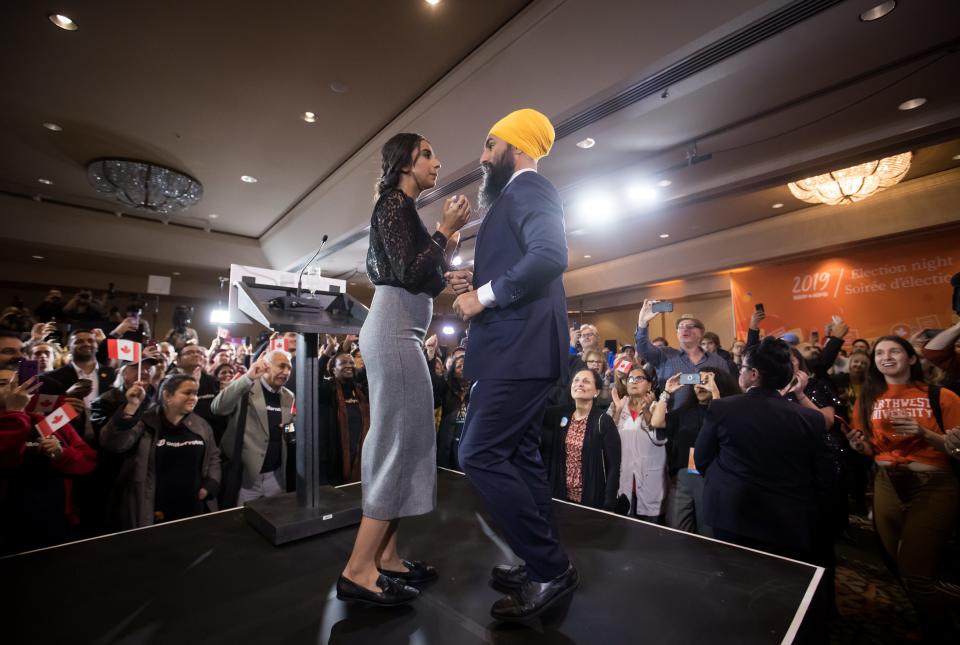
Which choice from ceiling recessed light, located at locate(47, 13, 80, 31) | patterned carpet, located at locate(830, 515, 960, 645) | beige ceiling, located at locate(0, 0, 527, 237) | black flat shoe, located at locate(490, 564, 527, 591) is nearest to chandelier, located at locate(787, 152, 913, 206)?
patterned carpet, located at locate(830, 515, 960, 645)

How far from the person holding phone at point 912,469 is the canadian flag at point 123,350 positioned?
14.0 feet

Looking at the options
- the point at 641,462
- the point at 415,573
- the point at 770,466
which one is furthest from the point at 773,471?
the point at 415,573

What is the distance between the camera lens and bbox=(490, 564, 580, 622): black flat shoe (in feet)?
3.76

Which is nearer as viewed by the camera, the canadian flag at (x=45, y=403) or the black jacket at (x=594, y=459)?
the canadian flag at (x=45, y=403)

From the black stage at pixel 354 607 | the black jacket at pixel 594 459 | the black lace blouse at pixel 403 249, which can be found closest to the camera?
the black stage at pixel 354 607

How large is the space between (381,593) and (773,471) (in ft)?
5.27

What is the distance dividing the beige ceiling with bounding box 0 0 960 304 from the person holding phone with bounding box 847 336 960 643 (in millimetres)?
2098

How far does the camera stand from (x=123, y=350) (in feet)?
9.00

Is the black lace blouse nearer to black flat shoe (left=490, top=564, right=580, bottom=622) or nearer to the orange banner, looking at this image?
black flat shoe (left=490, top=564, right=580, bottom=622)

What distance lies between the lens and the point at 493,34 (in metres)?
3.40

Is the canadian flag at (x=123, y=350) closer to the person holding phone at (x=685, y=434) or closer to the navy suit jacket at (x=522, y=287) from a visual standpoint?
the navy suit jacket at (x=522, y=287)

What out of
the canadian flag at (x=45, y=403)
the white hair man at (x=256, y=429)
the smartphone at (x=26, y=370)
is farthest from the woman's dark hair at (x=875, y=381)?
the smartphone at (x=26, y=370)

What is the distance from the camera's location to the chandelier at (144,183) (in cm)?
527

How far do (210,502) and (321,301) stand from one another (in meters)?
1.60
